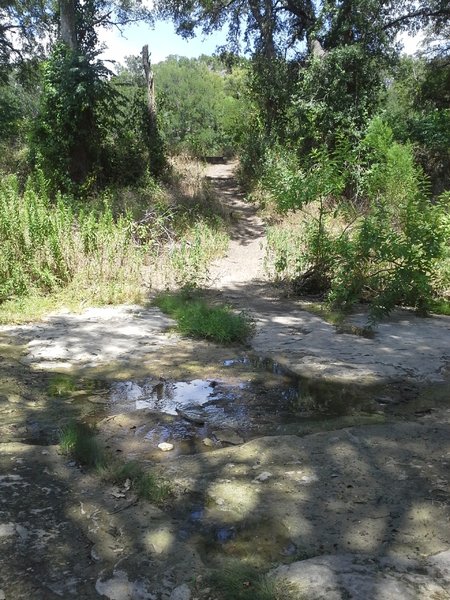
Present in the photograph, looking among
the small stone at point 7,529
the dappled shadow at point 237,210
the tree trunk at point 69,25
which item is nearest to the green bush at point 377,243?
the dappled shadow at point 237,210

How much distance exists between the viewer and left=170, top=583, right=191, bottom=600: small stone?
1946 mm

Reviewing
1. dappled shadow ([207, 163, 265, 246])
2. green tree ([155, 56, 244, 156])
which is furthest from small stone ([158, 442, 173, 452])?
green tree ([155, 56, 244, 156])

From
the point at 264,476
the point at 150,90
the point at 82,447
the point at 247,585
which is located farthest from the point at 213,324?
the point at 150,90

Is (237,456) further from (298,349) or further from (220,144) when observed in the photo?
(220,144)

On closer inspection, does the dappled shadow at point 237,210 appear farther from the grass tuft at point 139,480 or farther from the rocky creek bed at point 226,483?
the grass tuft at point 139,480

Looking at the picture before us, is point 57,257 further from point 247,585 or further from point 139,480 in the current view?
point 247,585

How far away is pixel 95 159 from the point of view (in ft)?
47.3

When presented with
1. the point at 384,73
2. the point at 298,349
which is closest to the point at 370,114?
the point at 384,73

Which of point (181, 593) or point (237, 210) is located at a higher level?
point (237, 210)

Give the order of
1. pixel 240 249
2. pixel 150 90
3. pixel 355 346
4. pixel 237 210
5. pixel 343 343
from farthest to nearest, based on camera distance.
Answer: pixel 150 90 → pixel 237 210 → pixel 240 249 → pixel 343 343 → pixel 355 346

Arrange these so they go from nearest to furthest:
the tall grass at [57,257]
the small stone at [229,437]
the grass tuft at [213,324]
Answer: the small stone at [229,437], the grass tuft at [213,324], the tall grass at [57,257]

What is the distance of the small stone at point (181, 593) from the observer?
195cm

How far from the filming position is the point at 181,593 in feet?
6.46

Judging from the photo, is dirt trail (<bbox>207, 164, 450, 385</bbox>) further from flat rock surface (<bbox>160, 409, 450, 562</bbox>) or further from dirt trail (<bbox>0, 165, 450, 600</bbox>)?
flat rock surface (<bbox>160, 409, 450, 562</bbox>)
